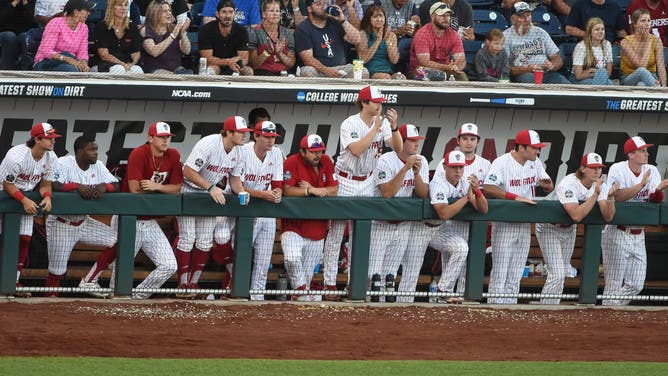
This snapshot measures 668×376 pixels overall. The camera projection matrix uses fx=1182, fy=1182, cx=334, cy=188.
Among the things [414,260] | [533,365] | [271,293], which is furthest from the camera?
[414,260]

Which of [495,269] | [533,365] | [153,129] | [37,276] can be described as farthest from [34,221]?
[533,365]

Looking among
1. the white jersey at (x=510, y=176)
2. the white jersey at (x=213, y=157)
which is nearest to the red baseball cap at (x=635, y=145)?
the white jersey at (x=510, y=176)

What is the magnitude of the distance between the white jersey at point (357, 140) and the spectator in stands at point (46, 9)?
3312 mm

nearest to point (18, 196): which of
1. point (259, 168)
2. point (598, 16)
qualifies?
point (259, 168)

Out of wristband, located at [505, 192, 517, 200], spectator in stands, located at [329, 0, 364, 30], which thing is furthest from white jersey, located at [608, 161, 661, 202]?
spectator in stands, located at [329, 0, 364, 30]

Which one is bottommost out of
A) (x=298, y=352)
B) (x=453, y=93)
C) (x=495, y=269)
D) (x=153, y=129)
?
(x=298, y=352)

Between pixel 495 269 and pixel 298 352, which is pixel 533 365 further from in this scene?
pixel 495 269

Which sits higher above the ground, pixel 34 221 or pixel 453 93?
pixel 453 93

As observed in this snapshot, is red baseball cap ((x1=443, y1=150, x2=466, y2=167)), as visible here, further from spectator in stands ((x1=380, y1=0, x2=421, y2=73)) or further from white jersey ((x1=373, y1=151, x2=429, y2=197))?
spectator in stands ((x1=380, y1=0, x2=421, y2=73))

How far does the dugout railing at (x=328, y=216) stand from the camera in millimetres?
9227

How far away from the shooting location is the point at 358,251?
382 inches

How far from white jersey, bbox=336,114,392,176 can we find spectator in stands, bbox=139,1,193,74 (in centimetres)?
217

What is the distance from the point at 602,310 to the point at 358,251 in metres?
2.17

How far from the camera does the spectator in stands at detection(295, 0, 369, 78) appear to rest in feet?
37.9
